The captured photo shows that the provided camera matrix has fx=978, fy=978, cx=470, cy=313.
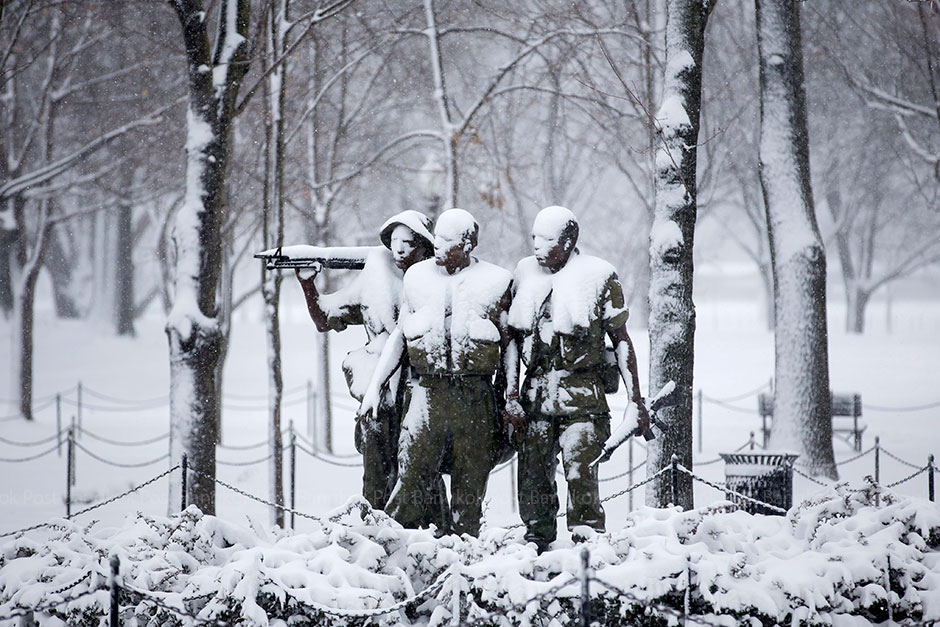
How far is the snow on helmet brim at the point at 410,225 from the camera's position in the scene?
20.1ft

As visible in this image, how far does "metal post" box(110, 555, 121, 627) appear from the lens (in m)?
4.38

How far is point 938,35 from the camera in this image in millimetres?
12734

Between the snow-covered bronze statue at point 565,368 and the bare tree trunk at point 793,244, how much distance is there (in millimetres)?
5358

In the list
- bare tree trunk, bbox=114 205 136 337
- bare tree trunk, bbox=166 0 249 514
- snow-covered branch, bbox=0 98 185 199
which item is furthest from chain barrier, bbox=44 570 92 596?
bare tree trunk, bbox=114 205 136 337

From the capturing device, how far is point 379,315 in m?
6.25

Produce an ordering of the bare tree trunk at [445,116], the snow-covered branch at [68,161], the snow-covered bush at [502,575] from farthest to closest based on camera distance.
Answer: the snow-covered branch at [68,161] < the bare tree trunk at [445,116] < the snow-covered bush at [502,575]

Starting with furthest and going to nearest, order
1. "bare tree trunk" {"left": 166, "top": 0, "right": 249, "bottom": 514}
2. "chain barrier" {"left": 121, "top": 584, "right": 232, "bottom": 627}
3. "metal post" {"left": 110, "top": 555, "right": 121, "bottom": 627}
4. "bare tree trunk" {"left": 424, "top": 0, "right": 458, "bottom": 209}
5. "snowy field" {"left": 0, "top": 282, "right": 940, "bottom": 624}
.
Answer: "bare tree trunk" {"left": 424, "top": 0, "right": 458, "bottom": 209}
"bare tree trunk" {"left": 166, "top": 0, "right": 249, "bottom": 514}
"snowy field" {"left": 0, "top": 282, "right": 940, "bottom": 624}
"chain barrier" {"left": 121, "top": 584, "right": 232, "bottom": 627}
"metal post" {"left": 110, "top": 555, "right": 121, "bottom": 627}

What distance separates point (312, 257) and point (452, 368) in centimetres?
119

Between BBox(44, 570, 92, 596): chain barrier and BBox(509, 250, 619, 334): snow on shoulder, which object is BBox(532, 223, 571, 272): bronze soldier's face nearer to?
BBox(509, 250, 619, 334): snow on shoulder

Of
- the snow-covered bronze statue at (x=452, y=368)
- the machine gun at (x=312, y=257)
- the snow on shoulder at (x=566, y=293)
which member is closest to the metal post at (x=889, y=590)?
the snow on shoulder at (x=566, y=293)

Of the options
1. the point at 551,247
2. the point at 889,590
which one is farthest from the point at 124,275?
the point at 889,590

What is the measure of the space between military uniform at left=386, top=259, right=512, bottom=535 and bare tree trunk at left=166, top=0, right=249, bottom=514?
261 cm

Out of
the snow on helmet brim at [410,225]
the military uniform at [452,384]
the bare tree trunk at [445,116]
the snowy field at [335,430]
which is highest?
the bare tree trunk at [445,116]

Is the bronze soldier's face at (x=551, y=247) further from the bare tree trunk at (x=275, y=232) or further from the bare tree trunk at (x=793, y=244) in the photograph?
the bare tree trunk at (x=793, y=244)
